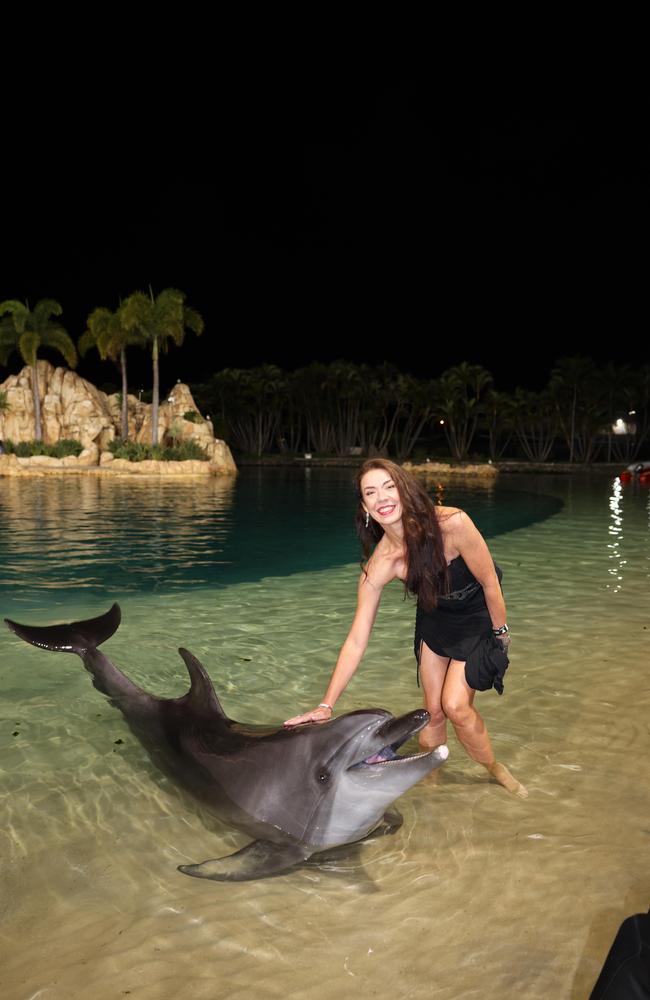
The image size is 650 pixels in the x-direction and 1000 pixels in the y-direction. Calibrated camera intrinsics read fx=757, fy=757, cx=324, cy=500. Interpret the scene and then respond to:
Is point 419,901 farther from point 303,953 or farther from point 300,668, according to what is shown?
point 300,668

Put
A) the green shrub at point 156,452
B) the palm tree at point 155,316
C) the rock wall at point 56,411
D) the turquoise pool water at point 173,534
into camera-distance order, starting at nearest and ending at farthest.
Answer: the turquoise pool water at point 173,534 < the green shrub at point 156,452 < the palm tree at point 155,316 < the rock wall at point 56,411

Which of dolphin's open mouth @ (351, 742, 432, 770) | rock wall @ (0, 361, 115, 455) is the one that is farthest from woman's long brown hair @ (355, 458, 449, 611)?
rock wall @ (0, 361, 115, 455)

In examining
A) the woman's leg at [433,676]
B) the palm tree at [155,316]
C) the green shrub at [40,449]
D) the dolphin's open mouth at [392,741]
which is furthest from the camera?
the palm tree at [155,316]

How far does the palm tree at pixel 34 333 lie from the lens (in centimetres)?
5166

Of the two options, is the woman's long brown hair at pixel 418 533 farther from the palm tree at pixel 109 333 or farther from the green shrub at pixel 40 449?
the palm tree at pixel 109 333

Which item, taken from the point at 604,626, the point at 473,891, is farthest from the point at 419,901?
the point at 604,626

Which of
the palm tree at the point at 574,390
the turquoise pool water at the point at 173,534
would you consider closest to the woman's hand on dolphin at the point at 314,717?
the turquoise pool water at the point at 173,534

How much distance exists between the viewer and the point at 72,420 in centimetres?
5675

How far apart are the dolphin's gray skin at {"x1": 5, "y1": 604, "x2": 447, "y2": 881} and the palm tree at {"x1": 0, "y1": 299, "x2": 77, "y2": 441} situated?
5228cm

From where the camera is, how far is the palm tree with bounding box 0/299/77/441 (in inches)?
2034

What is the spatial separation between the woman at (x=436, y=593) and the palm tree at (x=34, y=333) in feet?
172

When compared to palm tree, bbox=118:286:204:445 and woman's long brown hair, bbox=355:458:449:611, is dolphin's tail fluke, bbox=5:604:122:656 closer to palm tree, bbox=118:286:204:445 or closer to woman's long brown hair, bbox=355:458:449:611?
woman's long brown hair, bbox=355:458:449:611

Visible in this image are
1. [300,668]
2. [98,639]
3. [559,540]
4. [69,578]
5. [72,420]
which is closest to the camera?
[98,639]

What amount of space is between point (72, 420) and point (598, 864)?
57.3 m
